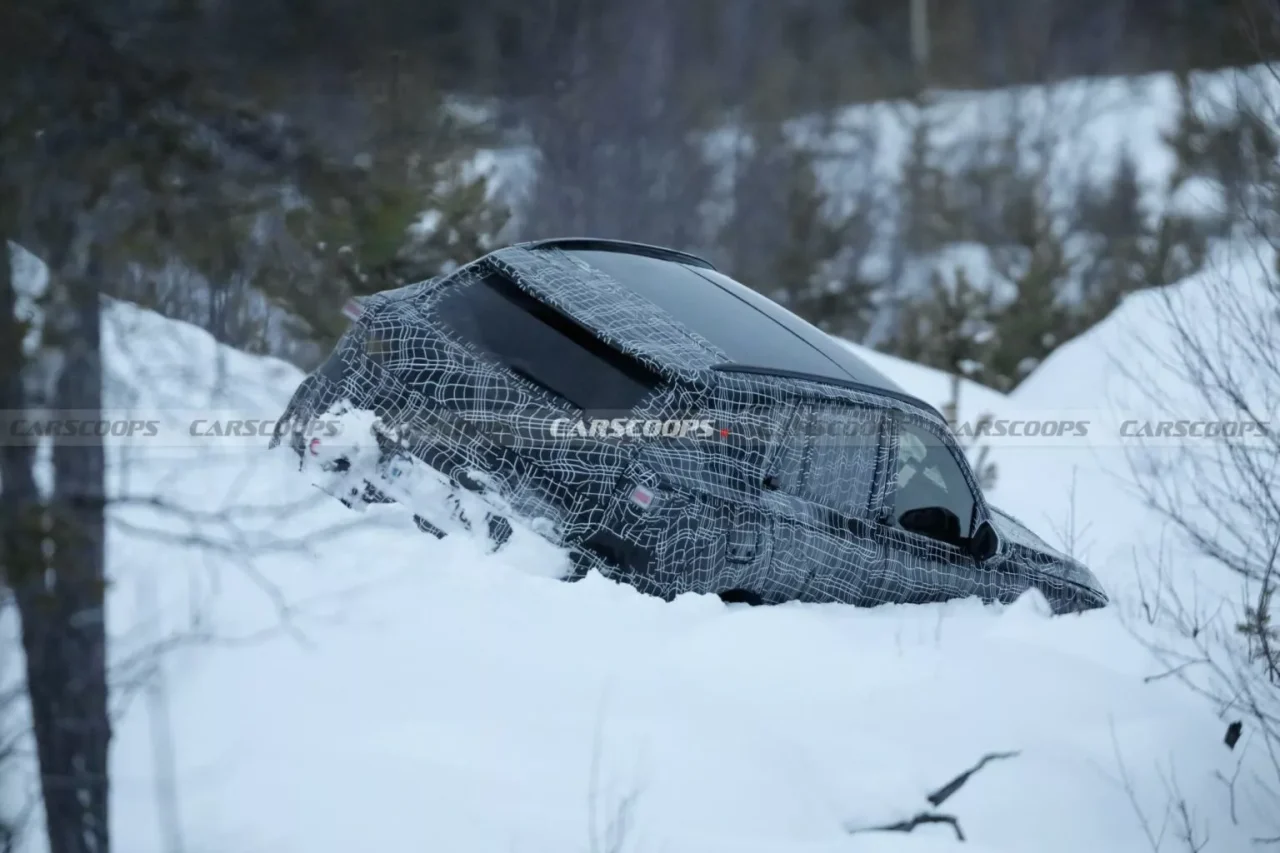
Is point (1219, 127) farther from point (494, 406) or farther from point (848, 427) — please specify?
point (494, 406)

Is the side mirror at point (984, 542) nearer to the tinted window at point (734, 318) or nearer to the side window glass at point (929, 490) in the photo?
the side window glass at point (929, 490)

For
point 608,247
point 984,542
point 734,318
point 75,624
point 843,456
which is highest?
point 608,247

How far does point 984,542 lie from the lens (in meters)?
5.24

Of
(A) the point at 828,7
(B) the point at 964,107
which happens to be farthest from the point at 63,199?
(B) the point at 964,107

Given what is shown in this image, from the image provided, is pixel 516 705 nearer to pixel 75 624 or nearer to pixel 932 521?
pixel 75 624

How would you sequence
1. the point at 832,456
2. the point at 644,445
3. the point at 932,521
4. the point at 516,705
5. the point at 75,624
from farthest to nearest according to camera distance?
the point at 932,521
the point at 832,456
the point at 644,445
the point at 516,705
the point at 75,624

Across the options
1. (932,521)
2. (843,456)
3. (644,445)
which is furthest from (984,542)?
(644,445)

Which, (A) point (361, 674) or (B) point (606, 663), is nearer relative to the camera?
(A) point (361, 674)

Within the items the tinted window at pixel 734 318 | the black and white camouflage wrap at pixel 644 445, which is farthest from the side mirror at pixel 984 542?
the tinted window at pixel 734 318

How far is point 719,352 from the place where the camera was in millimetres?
4555

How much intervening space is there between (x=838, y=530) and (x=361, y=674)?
206 cm

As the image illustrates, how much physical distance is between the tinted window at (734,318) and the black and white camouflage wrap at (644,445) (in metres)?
0.10

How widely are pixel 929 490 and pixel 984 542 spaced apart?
0.32m

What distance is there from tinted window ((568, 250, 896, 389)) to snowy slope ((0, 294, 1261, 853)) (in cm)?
100
